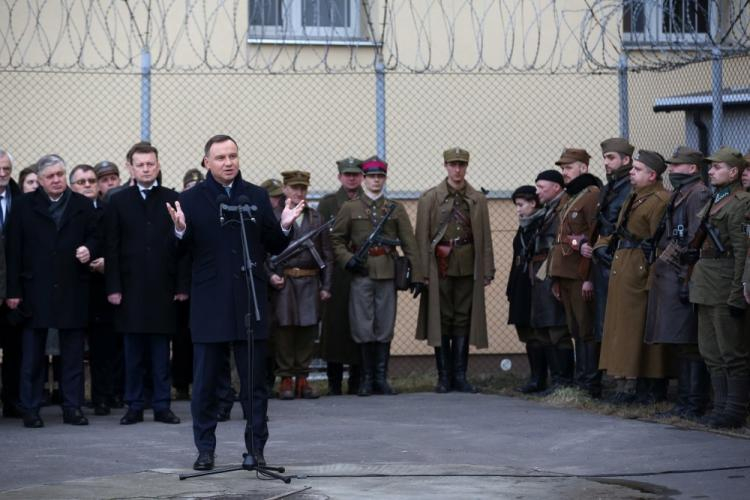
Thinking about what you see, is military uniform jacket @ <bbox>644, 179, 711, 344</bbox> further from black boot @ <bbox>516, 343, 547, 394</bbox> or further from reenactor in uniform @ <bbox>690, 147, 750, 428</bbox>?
black boot @ <bbox>516, 343, 547, 394</bbox>

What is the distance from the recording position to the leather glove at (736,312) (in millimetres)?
10500

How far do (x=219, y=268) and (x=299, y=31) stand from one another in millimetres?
6253

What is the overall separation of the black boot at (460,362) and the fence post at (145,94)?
3.25 meters

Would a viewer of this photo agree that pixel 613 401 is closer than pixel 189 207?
No

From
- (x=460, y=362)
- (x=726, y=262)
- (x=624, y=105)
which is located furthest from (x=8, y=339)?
(x=624, y=105)

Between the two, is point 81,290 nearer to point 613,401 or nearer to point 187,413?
→ point 187,413

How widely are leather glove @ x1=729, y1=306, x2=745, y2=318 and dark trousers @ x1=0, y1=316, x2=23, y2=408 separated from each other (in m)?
5.36

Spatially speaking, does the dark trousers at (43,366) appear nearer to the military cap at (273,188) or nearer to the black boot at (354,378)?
the military cap at (273,188)

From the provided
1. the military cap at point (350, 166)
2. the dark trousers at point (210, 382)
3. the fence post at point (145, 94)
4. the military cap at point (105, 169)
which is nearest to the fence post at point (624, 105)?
the military cap at point (350, 166)

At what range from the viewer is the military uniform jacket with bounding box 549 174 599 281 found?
1270 centimetres

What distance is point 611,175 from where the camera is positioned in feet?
41.2

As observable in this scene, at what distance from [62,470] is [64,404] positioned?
2.42 m

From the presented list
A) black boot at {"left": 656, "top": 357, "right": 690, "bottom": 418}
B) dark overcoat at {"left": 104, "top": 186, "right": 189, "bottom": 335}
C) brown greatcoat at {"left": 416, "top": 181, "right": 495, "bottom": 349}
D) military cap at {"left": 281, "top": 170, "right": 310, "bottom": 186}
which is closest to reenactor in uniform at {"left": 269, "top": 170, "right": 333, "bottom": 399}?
military cap at {"left": 281, "top": 170, "right": 310, "bottom": 186}

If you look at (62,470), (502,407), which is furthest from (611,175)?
(62,470)
